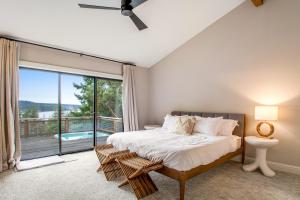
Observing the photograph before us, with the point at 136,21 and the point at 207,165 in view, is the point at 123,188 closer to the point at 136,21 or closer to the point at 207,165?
the point at 207,165

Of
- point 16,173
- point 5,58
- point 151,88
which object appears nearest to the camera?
point 16,173

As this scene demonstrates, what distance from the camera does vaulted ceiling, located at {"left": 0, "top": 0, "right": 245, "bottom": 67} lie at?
308 cm

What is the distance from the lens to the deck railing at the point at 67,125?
4449 mm

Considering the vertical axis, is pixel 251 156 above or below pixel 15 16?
below

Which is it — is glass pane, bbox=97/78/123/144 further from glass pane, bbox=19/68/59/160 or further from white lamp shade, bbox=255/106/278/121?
white lamp shade, bbox=255/106/278/121

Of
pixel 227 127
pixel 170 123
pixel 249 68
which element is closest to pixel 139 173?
pixel 170 123

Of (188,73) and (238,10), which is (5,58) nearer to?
(188,73)

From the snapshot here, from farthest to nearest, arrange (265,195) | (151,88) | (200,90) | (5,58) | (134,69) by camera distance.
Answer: (151,88) < (134,69) < (200,90) < (5,58) < (265,195)

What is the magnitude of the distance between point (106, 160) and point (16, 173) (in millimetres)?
1676

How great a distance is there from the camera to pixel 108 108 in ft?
17.2

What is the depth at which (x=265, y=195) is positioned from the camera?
2.48 m

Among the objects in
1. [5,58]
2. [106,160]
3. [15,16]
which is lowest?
[106,160]

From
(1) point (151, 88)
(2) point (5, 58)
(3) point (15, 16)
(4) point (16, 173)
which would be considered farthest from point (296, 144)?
(2) point (5, 58)

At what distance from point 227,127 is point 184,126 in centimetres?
86
